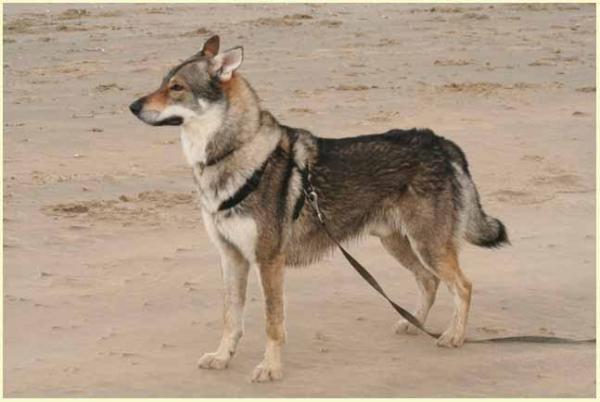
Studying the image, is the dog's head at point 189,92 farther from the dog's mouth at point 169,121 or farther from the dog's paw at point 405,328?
the dog's paw at point 405,328

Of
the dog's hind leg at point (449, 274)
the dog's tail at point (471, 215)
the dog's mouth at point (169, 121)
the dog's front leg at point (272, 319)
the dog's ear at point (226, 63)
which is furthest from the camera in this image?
the dog's tail at point (471, 215)

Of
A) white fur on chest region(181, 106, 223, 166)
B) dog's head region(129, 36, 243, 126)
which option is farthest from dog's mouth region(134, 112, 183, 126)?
white fur on chest region(181, 106, 223, 166)

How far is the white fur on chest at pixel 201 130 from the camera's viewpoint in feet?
22.7

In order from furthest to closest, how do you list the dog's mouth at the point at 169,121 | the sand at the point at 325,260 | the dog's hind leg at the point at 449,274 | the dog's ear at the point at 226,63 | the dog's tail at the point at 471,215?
the dog's tail at the point at 471,215 < the dog's hind leg at the point at 449,274 < the sand at the point at 325,260 < the dog's ear at the point at 226,63 < the dog's mouth at the point at 169,121

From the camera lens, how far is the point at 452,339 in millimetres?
7645

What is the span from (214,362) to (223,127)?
1.35 m

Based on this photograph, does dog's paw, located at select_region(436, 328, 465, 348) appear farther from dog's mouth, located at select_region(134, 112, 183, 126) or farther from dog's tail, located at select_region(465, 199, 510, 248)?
dog's mouth, located at select_region(134, 112, 183, 126)

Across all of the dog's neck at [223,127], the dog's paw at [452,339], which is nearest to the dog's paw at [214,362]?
the dog's neck at [223,127]

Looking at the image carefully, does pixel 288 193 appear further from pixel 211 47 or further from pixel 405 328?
pixel 405 328

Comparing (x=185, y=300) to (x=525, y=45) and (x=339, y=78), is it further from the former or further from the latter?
(x=525, y=45)

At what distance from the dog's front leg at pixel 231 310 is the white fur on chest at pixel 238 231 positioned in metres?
0.20

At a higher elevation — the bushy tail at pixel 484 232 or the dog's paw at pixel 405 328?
the bushy tail at pixel 484 232

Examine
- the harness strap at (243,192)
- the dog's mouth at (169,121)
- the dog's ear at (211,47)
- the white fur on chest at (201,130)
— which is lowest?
the harness strap at (243,192)

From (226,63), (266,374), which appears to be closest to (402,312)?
(266,374)
